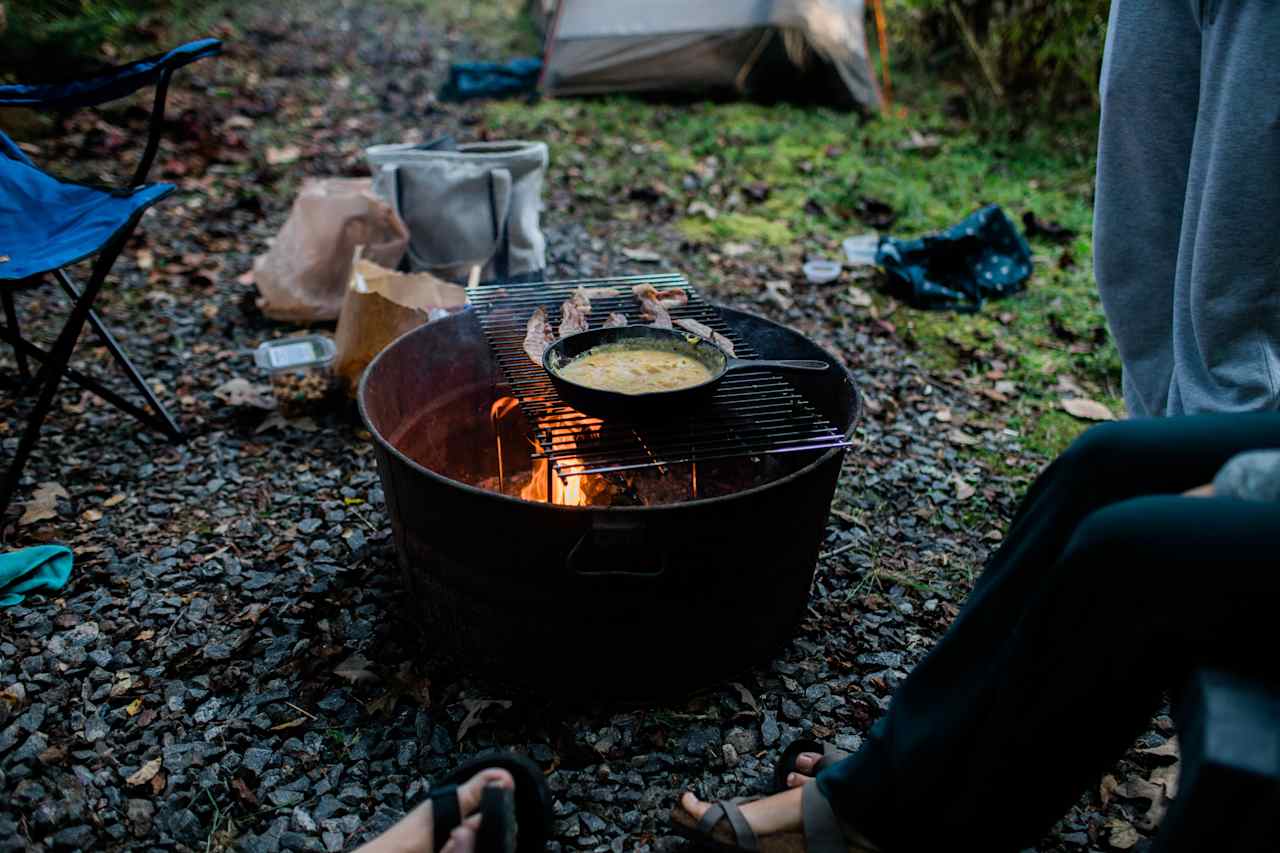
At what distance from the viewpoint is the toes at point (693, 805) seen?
2.06 metres

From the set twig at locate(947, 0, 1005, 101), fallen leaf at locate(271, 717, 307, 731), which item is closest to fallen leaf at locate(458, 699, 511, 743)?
fallen leaf at locate(271, 717, 307, 731)

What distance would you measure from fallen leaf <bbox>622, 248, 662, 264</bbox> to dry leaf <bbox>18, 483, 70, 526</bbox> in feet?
10.3

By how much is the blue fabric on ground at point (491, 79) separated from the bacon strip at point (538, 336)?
6000 millimetres

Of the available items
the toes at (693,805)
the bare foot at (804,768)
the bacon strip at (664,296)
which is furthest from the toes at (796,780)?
the bacon strip at (664,296)

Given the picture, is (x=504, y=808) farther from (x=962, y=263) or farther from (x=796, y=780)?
(x=962, y=263)

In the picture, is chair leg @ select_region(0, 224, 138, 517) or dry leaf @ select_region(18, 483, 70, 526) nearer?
chair leg @ select_region(0, 224, 138, 517)

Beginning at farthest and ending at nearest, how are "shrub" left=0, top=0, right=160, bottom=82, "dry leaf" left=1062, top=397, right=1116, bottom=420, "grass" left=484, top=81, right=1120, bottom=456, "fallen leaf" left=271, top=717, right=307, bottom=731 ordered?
"shrub" left=0, top=0, right=160, bottom=82 < "grass" left=484, top=81, right=1120, bottom=456 < "dry leaf" left=1062, top=397, right=1116, bottom=420 < "fallen leaf" left=271, top=717, right=307, bottom=731

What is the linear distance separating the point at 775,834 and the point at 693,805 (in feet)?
0.74

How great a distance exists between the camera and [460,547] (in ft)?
7.47

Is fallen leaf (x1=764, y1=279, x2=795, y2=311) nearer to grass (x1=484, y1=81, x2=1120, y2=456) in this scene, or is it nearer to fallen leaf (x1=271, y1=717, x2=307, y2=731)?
grass (x1=484, y1=81, x2=1120, y2=456)

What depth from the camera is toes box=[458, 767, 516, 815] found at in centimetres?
189

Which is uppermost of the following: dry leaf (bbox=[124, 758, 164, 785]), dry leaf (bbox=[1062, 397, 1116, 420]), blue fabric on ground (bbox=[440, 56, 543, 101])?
blue fabric on ground (bbox=[440, 56, 543, 101])

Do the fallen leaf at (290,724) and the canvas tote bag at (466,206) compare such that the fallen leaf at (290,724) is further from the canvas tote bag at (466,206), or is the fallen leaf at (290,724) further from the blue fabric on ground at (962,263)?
the blue fabric on ground at (962,263)

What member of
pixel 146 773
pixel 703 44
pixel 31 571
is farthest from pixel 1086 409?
pixel 703 44
